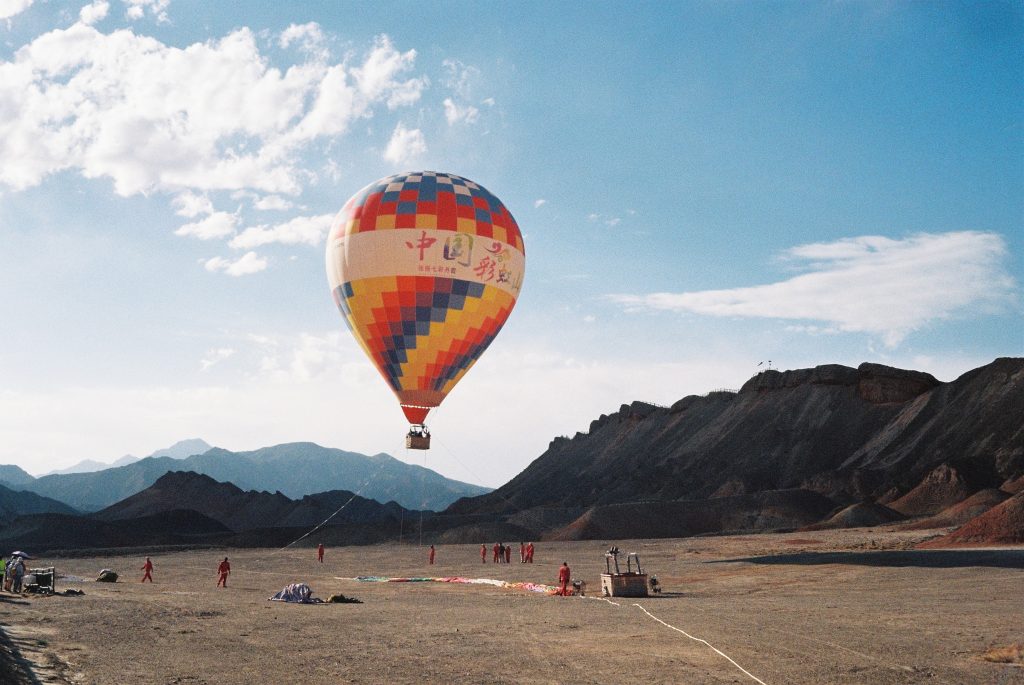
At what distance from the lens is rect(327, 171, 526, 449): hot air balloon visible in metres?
36.0

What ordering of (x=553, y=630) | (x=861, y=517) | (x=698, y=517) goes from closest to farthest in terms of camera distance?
(x=553, y=630)
(x=861, y=517)
(x=698, y=517)

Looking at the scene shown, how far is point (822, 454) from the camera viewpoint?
325ft

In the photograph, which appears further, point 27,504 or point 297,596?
point 27,504

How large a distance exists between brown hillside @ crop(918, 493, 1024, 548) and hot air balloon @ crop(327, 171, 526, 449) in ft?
95.3

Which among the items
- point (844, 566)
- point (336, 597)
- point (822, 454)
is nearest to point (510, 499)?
point (822, 454)

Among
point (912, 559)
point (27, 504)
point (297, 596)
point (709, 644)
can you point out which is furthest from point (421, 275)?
point (27, 504)

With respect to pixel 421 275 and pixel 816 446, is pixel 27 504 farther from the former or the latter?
pixel 421 275

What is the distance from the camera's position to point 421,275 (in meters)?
36.0

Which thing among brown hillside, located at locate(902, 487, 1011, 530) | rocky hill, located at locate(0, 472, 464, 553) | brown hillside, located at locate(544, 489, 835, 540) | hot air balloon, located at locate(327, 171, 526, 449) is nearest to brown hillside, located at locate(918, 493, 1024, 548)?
brown hillside, located at locate(902, 487, 1011, 530)

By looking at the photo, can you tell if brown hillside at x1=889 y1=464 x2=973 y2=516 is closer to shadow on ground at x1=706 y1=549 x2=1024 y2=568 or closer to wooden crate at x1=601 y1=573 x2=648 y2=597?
shadow on ground at x1=706 y1=549 x2=1024 y2=568

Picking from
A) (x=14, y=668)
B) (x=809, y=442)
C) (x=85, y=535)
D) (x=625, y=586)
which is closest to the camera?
(x=14, y=668)

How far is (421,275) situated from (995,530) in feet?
111

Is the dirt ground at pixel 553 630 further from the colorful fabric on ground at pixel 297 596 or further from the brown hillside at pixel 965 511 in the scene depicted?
the brown hillside at pixel 965 511

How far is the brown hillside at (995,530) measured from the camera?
156 feet
